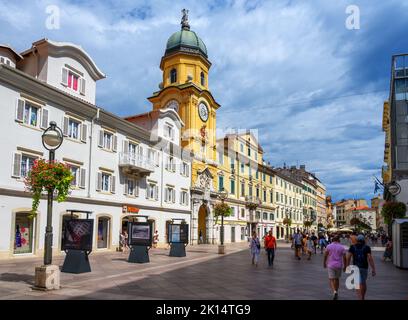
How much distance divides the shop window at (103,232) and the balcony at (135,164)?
167 inches

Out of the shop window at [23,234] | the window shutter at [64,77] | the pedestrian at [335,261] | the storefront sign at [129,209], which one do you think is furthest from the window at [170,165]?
the pedestrian at [335,261]

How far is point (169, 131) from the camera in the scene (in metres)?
38.8

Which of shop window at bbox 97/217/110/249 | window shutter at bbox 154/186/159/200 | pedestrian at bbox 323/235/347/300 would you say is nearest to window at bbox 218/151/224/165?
window shutter at bbox 154/186/159/200

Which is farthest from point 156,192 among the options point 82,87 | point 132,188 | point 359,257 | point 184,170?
point 359,257

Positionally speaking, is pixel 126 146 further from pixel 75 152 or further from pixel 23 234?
pixel 23 234

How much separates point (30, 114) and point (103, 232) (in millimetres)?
10297

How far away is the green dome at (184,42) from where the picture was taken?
152 feet

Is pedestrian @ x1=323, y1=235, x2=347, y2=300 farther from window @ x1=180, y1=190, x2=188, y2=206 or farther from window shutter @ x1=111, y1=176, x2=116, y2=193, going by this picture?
window @ x1=180, y1=190, x2=188, y2=206

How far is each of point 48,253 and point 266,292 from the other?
6.43m

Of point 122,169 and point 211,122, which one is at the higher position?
point 211,122

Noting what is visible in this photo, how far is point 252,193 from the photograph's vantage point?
60.0 meters

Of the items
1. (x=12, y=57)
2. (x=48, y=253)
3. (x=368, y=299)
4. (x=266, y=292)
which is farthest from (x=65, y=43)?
(x=368, y=299)

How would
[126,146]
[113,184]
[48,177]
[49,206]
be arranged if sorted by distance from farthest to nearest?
[126,146] → [113,184] → [48,177] → [49,206]
